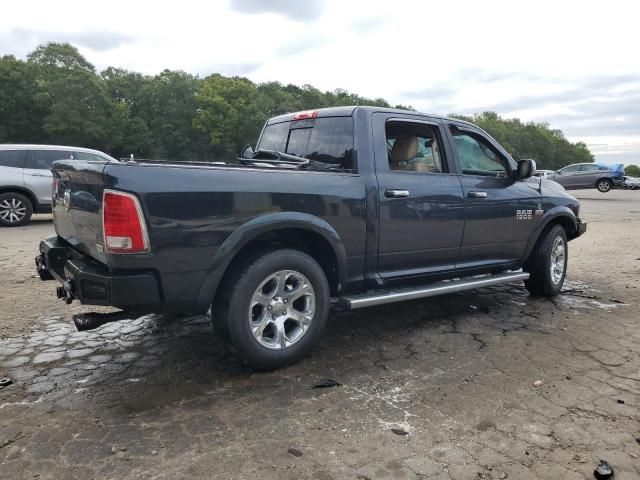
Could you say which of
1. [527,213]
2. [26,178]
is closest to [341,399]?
[527,213]

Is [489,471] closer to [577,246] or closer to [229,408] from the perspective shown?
[229,408]

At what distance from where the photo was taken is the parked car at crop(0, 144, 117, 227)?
1088 centimetres

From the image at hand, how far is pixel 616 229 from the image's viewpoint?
12.1m

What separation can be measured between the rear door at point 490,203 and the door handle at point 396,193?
0.82 m

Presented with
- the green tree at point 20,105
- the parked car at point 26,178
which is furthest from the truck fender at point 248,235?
the green tree at point 20,105

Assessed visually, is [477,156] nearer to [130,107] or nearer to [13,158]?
[13,158]

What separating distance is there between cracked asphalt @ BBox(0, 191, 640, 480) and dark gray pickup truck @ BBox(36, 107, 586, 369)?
0.43m

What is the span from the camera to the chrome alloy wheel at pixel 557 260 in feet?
18.8

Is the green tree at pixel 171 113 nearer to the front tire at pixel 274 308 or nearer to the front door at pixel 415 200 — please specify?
the front door at pixel 415 200

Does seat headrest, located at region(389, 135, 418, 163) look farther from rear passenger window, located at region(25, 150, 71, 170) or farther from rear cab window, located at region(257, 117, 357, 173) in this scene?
rear passenger window, located at region(25, 150, 71, 170)

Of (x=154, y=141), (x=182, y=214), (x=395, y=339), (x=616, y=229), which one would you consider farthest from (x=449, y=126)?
(x=154, y=141)

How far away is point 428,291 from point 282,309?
4.46ft

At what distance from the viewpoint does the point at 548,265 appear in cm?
559

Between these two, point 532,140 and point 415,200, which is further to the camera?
point 532,140
